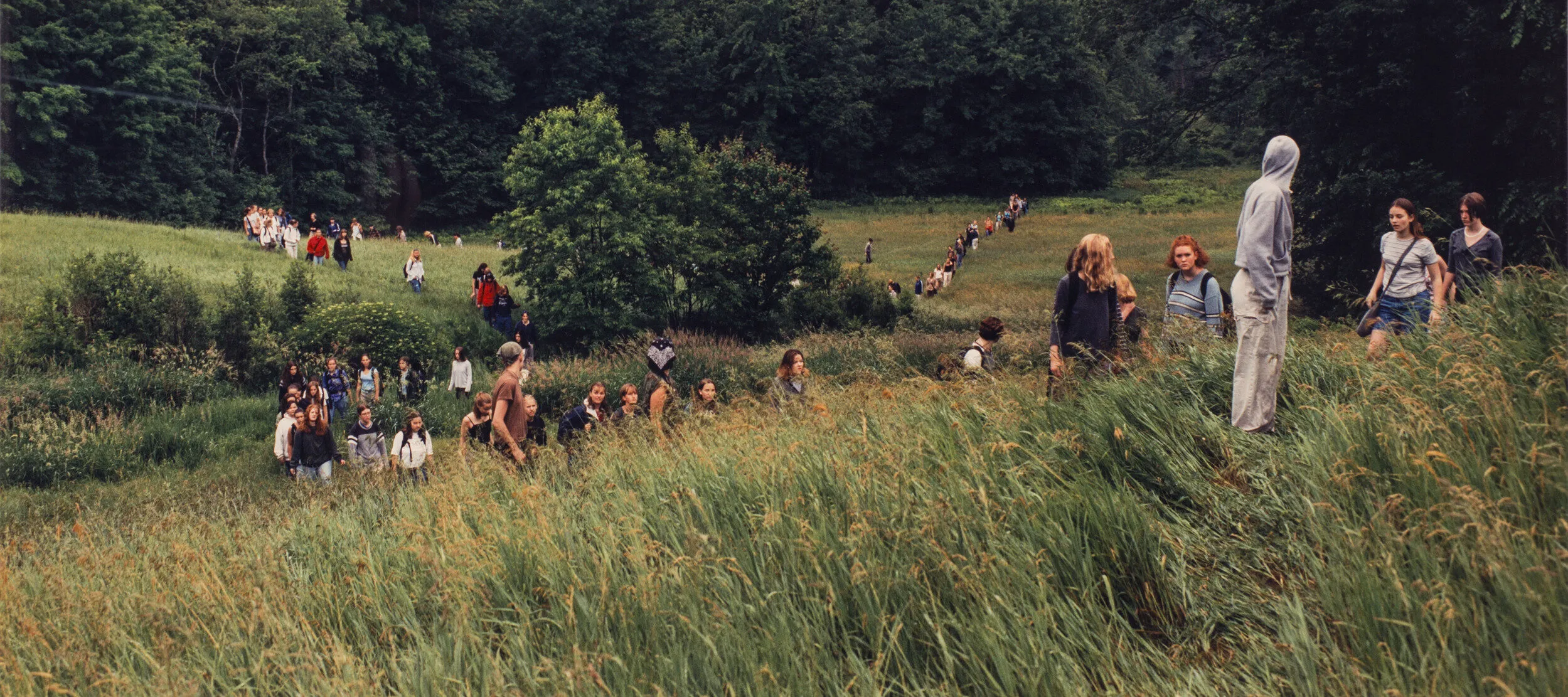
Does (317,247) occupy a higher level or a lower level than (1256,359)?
lower

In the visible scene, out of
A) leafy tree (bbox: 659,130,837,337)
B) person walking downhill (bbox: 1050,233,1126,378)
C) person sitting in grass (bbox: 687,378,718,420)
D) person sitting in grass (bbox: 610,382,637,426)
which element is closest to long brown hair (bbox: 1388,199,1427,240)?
person walking downhill (bbox: 1050,233,1126,378)

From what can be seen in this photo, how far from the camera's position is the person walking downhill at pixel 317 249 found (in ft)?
117

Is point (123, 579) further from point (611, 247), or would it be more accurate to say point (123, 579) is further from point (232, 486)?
point (611, 247)

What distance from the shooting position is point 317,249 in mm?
35750

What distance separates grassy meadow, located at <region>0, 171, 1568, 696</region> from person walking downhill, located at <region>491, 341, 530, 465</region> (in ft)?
5.25

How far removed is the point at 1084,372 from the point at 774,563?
9.47 feet

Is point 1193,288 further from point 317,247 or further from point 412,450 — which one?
point 317,247

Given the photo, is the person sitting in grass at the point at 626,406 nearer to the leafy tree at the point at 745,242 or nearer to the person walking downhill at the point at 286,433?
the person walking downhill at the point at 286,433

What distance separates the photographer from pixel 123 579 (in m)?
6.03

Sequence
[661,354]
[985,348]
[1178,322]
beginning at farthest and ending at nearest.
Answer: [661,354], [985,348], [1178,322]

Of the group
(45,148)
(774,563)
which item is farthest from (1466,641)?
(45,148)

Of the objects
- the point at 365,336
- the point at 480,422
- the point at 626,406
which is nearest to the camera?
the point at 626,406

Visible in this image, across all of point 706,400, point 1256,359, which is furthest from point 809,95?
point 1256,359

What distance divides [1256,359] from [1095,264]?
1960mm
